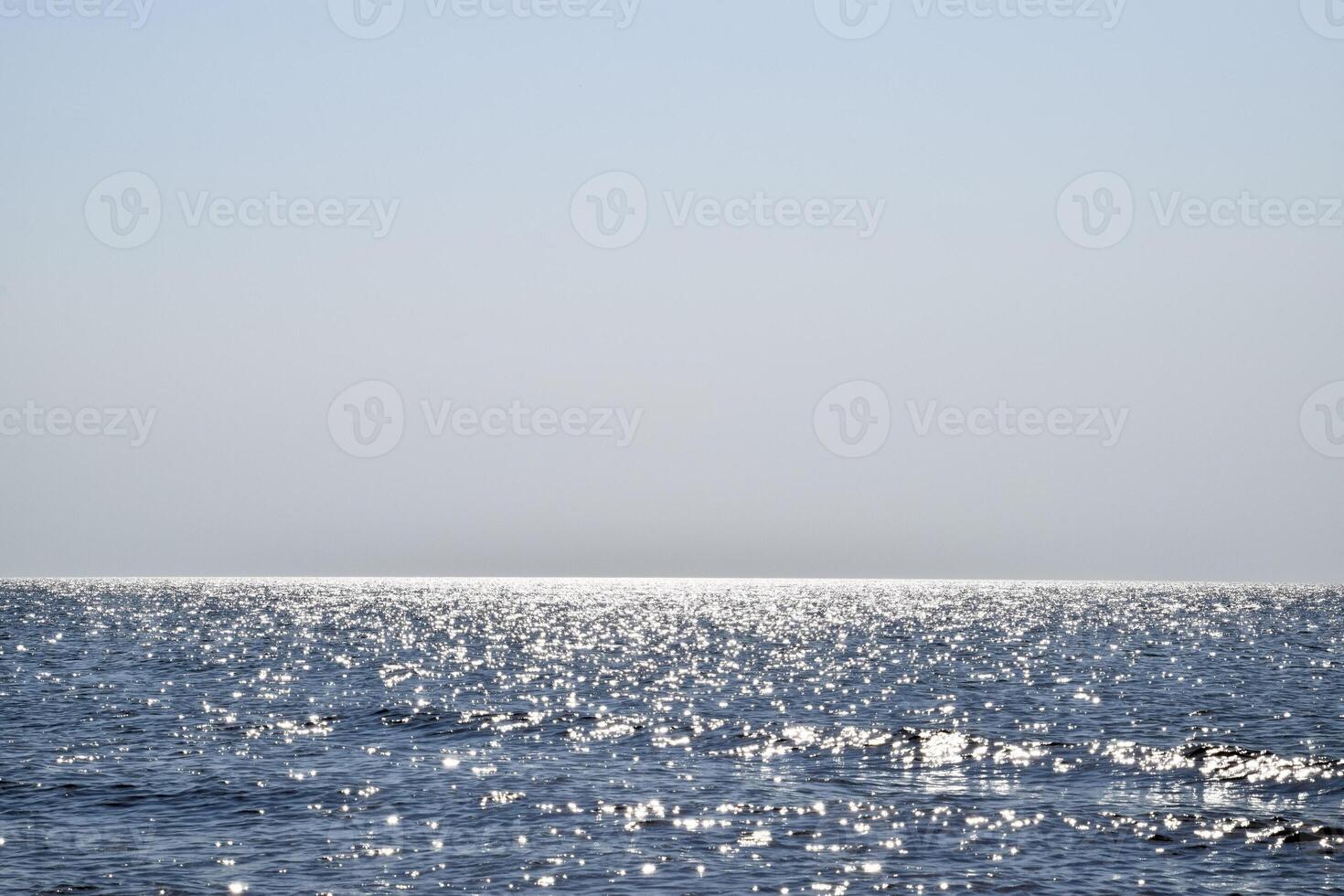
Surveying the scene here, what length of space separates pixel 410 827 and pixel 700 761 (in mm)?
12719

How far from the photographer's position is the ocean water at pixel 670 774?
27.8 metres

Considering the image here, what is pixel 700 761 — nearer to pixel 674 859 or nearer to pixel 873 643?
pixel 674 859

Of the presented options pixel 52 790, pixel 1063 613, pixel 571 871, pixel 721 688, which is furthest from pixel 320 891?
pixel 1063 613

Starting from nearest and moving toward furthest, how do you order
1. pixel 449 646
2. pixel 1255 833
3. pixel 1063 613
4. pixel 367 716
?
pixel 1255 833
pixel 367 716
pixel 449 646
pixel 1063 613

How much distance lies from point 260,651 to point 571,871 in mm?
69950

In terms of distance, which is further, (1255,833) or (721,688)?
(721,688)

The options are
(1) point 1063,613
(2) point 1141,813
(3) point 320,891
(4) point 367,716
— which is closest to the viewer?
(3) point 320,891

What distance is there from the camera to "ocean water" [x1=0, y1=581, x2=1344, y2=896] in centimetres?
2780

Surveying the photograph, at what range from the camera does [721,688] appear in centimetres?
6500

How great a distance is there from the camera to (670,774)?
39.1 metres

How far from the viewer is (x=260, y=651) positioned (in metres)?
90.9

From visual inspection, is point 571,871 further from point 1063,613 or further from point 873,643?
point 1063,613

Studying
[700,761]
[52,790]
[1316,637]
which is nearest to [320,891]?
[52,790]

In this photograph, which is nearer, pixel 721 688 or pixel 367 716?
pixel 367 716
